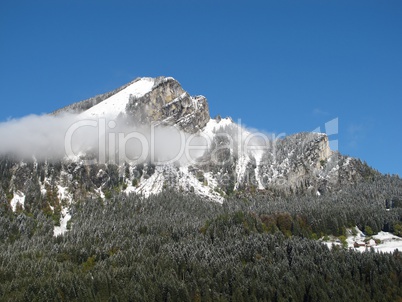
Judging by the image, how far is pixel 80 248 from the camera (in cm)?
19125

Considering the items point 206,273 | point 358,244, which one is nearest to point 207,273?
point 206,273

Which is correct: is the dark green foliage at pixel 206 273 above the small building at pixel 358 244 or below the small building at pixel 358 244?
below

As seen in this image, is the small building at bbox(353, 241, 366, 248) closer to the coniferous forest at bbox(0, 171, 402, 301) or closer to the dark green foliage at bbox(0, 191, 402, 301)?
the coniferous forest at bbox(0, 171, 402, 301)

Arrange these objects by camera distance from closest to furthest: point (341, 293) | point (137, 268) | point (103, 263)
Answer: point (341, 293) < point (137, 268) < point (103, 263)

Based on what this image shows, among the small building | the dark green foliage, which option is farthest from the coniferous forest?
the small building

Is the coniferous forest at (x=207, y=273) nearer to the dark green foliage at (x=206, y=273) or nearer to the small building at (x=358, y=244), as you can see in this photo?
the dark green foliage at (x=206, y=273)

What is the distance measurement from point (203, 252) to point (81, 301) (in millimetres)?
53581

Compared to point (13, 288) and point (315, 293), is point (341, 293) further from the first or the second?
point (13, 288)

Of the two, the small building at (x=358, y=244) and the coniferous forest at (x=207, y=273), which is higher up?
the small building at (x=358, y=244)

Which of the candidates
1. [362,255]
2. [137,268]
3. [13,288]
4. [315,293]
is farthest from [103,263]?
[362,255]

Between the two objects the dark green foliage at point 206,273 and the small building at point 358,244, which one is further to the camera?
the small building at point 358,244

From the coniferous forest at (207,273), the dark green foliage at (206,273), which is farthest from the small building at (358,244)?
the dark green foliage at (206,273)

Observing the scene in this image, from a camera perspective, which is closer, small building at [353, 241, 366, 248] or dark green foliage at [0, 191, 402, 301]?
dark green foliage at [0, 191, 402, 301]

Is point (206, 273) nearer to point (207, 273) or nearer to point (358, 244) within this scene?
point (207, 273)
